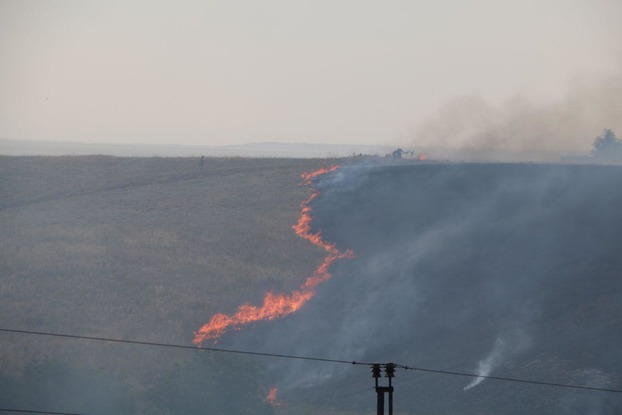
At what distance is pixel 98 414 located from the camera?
47344 mm

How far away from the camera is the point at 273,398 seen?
172 ft

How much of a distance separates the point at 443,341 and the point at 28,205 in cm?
5420

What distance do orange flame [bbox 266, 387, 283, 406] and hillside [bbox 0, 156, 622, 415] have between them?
1.38 ft

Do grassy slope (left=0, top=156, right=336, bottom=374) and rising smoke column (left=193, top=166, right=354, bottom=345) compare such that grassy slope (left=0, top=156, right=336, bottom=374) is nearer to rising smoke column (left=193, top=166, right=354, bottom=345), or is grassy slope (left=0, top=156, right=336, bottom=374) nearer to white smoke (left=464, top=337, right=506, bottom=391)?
rising smoke column (left=193, top=166, right=354, bottom=345)

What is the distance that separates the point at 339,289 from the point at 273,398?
13.9m

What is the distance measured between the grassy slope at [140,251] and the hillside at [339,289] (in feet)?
0.77

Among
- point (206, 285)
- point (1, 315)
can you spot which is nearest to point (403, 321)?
point (206, 285)

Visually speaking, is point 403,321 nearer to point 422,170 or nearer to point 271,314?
point 271,314

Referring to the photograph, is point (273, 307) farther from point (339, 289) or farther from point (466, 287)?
point (466, 287)

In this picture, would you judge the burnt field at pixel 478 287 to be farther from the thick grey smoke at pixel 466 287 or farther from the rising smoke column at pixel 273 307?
the rising smoke column at pixel 273 307

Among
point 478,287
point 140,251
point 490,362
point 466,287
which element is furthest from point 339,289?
point 140,251

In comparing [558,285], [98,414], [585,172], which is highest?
[585,172]

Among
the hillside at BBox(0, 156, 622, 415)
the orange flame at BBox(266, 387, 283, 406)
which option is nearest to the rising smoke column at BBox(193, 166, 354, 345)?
the hillside at BBox(0, 156, 622, 415)

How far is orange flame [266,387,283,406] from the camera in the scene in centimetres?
5150
